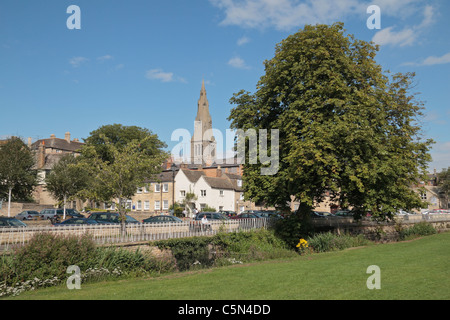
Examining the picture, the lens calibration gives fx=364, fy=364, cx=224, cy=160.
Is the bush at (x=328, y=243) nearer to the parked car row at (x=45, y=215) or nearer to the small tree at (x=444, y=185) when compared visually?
the parked car row at (x=45, y=215)

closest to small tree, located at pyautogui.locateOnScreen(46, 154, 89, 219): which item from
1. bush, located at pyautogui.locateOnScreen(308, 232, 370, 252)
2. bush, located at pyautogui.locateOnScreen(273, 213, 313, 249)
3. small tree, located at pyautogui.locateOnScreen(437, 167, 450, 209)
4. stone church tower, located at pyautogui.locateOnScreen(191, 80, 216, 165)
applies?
bush, located at pyautogui.locateOnScreen(273, 213, 313, 249)

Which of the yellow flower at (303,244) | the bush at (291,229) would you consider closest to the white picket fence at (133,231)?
the bush at (291,229)

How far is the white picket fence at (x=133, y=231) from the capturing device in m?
14.1

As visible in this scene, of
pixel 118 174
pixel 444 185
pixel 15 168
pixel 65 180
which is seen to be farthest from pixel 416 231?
pixel 444 185

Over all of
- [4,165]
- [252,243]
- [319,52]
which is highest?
[319,52]

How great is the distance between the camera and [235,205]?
62844mm

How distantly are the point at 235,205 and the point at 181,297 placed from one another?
53.9 meters

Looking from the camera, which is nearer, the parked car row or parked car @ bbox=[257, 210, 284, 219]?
parked car @ bbox=[257, 210, 284, 219]

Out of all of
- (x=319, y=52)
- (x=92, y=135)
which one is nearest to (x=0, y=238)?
(x=319, y=52)

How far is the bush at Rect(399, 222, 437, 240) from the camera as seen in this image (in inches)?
1213

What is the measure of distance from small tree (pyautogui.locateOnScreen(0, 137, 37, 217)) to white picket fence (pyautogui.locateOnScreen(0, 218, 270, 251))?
Answer: 31887mm

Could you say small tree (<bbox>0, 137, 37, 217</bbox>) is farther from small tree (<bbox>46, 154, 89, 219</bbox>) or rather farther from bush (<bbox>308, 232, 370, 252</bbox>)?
bush (<bbox>308, 232, 370, 252</bbox>)
